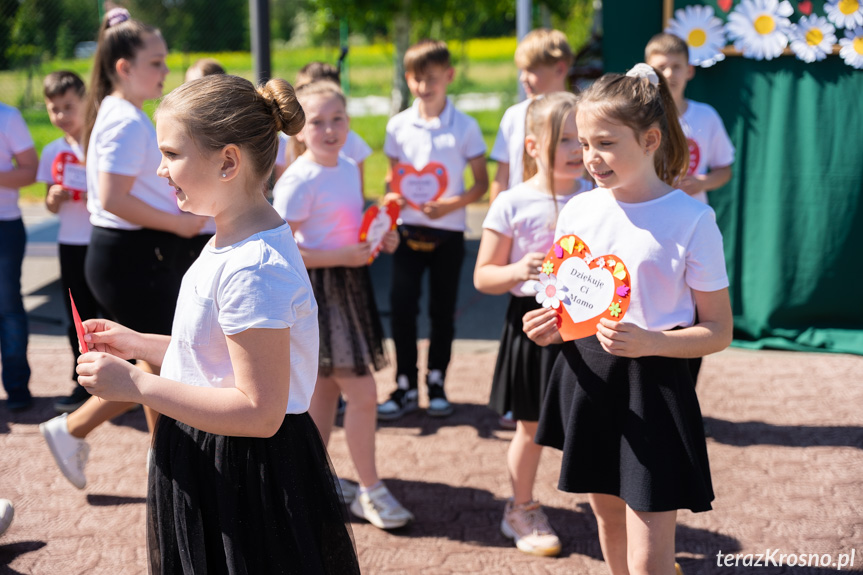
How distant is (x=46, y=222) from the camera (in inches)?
366

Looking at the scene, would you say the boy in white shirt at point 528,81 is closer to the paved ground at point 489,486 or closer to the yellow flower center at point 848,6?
the paved ground at point 489,486

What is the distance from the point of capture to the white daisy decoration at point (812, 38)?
515cm

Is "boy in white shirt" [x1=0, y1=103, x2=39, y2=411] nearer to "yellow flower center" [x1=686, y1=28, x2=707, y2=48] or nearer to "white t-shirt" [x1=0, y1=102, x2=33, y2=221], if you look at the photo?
"white t-shirt" [x1=0, y1=102, x2=33, y2=221]

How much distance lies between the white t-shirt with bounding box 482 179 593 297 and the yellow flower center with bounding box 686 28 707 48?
2.82 metres

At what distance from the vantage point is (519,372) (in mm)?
3273

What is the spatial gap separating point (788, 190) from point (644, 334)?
3.76 meters

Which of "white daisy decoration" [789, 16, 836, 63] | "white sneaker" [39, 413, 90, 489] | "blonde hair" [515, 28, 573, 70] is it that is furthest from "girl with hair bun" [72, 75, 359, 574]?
"white daisy decoration" [789, 16, 836, 63]

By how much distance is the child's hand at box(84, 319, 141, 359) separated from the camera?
203 cm

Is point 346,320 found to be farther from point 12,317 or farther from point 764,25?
point 764,25

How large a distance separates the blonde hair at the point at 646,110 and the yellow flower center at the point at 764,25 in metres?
3.16

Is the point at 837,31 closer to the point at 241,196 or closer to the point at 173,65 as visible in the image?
the point at 241,196

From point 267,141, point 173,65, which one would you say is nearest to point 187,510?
point 267,141

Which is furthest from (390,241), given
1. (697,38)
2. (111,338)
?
(697,38)

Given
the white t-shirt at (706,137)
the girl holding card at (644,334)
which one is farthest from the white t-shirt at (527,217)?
the white t-shirt at (706,137)
